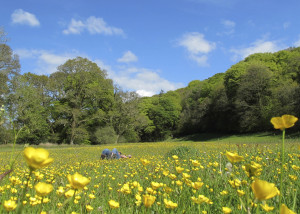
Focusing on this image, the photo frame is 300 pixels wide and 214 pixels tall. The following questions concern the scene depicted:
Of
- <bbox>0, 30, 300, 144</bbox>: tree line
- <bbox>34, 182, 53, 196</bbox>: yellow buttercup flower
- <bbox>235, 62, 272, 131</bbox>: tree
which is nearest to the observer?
<bbox>34, 182, 53, 196</bbox>: yellow buttercup flower

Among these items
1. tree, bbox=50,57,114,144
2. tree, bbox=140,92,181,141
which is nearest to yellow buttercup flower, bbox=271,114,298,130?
tree, bbox=50,57,114,144

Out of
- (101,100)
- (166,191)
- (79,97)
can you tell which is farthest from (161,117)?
(166,191)

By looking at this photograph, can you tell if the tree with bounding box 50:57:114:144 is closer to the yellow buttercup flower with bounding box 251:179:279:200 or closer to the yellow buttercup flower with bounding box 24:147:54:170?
the yellow buttercup flower with bounding box 24:147:54:170

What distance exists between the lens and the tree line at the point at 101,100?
81.2 ft

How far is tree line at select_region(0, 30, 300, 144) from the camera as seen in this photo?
81.2 ft

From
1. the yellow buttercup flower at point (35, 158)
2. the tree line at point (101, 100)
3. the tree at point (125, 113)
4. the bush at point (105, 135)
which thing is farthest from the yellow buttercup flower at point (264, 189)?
the tree at point (125, 113)

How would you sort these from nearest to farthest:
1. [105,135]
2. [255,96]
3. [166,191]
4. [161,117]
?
1. [166,191]
2. [255,96]
3. [105,135]
4. [161,117]

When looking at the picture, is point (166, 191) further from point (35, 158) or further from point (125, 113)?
point (125, 113)

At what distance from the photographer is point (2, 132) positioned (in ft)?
79.7

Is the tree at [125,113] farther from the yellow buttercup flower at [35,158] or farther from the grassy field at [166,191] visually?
the yellow buttercup flower at [35,158]

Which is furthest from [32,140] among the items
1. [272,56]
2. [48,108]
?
[272,56]

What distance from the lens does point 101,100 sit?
32.6 metres

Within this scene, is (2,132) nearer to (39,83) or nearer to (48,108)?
(48,108)

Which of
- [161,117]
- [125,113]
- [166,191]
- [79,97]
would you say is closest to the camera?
[166,191]
